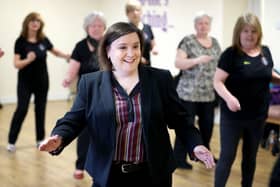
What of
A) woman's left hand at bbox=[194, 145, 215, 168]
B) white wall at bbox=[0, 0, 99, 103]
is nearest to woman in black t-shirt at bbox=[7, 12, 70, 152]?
woman's left hand at bbox=[194, 145, 215, 168]

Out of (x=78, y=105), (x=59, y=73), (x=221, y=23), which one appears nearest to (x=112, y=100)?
(x=78, y=105)

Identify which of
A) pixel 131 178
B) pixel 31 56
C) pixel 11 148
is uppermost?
pixel 31 56

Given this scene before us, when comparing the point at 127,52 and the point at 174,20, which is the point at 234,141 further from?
the point at 174,20

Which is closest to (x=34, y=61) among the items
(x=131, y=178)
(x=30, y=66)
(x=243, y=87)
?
(x=30, y=66)

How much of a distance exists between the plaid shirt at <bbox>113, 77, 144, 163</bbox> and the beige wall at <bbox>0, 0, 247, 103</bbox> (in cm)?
431

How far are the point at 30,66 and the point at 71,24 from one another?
4107 millimetres

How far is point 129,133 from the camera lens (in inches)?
74.6

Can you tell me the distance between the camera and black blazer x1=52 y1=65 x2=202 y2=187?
1.89 meters

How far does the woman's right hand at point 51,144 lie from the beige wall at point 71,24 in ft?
14.5

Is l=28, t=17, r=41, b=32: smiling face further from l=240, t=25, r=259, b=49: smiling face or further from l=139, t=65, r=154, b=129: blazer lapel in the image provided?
l=139, t=65, r=154, b=129: blazer lapel

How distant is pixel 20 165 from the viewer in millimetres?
4371

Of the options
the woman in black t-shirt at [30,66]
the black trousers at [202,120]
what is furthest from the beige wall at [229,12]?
the woman in black t-shirt at [30,66]

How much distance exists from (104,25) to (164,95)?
1.83 metres

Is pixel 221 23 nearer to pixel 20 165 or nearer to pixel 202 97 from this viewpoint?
pixel 202 97
